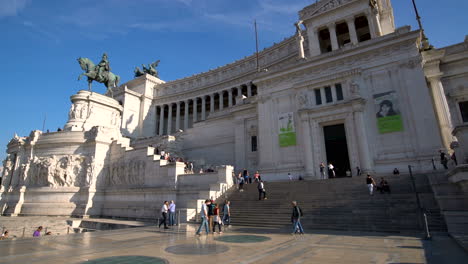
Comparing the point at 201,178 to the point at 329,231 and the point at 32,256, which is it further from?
the point at 32,256

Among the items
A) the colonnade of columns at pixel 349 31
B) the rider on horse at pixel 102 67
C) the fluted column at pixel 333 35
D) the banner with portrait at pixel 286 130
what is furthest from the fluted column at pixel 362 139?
the rider on horse at pixel 102 67

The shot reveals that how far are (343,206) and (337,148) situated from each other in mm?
11506

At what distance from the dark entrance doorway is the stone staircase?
266 inches

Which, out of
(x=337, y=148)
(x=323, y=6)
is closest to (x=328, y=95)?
(x=337, y=148)

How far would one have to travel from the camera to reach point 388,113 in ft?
74.8

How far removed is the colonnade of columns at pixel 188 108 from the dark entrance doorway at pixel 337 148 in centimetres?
2837

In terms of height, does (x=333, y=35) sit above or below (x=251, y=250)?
above

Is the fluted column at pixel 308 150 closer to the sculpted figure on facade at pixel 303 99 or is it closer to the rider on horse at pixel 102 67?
the sculpted figure on facade at pixel 303 99

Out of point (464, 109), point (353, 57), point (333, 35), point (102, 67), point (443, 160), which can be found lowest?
point (443, 160)

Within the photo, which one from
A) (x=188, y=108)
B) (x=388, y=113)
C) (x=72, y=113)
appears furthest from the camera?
(x=188, y=108)

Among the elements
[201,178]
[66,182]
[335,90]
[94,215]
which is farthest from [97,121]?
[335,90]

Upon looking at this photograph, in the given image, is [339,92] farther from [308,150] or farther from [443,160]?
[443,160]

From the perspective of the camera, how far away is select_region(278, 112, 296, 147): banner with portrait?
2622 centimetres

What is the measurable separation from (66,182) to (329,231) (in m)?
24.6
